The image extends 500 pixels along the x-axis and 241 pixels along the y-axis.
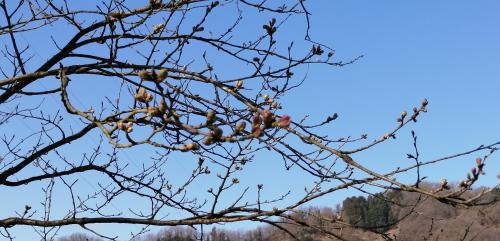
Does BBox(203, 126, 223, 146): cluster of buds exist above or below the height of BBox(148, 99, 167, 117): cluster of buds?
below

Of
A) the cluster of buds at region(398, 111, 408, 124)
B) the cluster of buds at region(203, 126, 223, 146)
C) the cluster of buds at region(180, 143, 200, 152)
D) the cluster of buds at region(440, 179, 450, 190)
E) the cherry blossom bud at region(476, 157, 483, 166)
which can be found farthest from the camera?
the cluster of buds at region(398, 111, 408, 124)

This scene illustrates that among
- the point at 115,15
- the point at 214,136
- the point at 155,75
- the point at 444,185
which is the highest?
the point at 115,15

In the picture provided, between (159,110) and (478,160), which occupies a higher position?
(159,110)

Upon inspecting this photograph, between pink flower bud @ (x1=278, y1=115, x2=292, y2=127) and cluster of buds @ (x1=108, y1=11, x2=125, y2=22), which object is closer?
pink flower bud @ (x1=278, y1=115, x2=292, y2=127)

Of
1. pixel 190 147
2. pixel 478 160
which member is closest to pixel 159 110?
pixel 190 147

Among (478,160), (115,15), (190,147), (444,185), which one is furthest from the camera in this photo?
(115,15)

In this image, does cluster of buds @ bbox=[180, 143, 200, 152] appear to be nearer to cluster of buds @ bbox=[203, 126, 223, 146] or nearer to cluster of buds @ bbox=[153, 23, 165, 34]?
cluster of buds @ bbox=[203, 126, 223, 146]

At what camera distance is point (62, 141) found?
4172 millimetres

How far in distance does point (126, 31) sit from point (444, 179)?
2.31 meters

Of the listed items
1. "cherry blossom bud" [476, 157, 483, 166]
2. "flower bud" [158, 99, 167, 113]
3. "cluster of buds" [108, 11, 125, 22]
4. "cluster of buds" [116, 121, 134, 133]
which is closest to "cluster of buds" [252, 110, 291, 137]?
"flower bud" [158, 99, 167, 113]

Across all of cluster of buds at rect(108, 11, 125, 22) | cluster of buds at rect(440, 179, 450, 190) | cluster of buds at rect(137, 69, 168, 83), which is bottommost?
cluster of buds at rect(440, 179, 450, 190)

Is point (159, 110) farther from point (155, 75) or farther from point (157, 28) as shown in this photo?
point (157, 28)

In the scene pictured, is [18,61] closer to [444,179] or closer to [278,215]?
[278,215]

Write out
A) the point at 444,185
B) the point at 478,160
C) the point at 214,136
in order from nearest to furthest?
the point at 214,136, the point at 478,160, the point at 444,185
